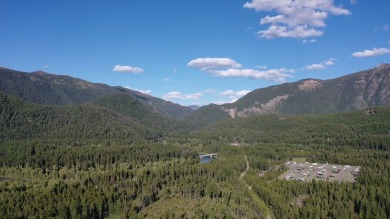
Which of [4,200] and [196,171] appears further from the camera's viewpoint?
[196,171]

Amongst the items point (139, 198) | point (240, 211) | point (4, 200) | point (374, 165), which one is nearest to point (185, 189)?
point (139, 198)

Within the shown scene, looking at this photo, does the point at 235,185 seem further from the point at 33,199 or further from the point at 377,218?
the point at 33,199

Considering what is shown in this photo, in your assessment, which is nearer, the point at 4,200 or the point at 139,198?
the point at 4,200

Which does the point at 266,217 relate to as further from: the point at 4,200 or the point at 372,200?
the point at 4,200

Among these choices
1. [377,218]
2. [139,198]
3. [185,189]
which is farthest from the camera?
[185,189]

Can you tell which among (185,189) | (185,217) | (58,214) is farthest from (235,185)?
(58,214)

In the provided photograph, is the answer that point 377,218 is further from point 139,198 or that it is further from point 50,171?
point 50,171

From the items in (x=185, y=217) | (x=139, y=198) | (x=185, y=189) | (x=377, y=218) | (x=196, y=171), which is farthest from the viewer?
(x=196, y=171)

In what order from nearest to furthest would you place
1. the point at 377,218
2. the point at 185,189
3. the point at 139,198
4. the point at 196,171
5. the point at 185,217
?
the point at 377,218, the point at 185,217, the point at 139,198, the point at 185,189, the point at 196,171
